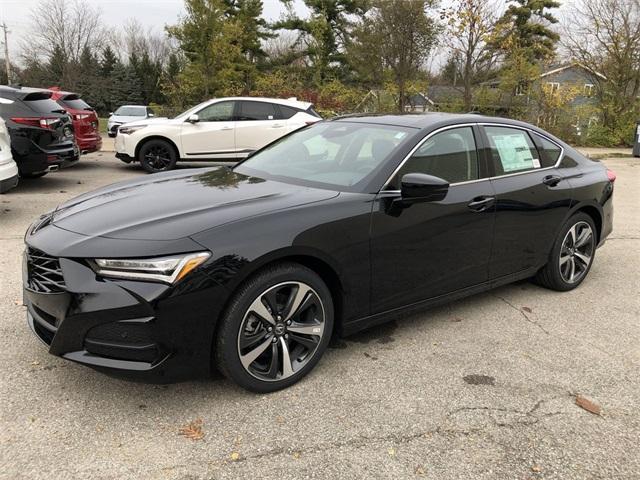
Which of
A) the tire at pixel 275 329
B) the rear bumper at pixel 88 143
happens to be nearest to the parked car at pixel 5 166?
the rear bumper at pixel 88 143

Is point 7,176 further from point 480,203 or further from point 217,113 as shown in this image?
point 480,203

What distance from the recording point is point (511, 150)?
4.22 metres

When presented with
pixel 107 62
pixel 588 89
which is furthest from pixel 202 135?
pixel 107 62

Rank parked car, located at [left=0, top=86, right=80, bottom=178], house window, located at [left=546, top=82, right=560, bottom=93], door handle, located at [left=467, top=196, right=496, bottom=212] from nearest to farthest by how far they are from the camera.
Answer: door handle, located at [left=467, top=196, right=496, bottom=212], parked car, located at [left=0, top=86, right=80, bottom=178], house window, located at [left=546, top=82, right=560, bottom=93]

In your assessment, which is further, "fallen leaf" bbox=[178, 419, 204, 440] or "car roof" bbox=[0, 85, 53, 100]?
"car roof" bbox=[0, 85, 53, 100]

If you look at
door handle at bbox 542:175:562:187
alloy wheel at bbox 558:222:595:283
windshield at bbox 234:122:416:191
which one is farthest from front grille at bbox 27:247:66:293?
alloy wheel at bbox 558:222:595:283

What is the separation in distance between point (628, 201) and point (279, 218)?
8.88 metres

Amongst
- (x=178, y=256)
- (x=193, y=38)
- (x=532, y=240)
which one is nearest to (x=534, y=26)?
(x=193, y=38)

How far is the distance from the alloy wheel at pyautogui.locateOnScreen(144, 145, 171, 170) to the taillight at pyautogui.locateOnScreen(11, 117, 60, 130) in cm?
259

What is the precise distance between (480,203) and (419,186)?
30.7 inches

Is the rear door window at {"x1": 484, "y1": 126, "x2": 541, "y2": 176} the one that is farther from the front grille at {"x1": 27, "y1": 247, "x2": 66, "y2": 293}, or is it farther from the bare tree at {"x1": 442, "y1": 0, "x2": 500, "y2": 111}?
the bare tree at {"x1": 442, "y1": 0, "x2": 500, "y2": 111}

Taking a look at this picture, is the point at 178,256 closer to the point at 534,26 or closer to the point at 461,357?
the point at 461,357

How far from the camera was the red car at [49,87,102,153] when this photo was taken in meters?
11.3

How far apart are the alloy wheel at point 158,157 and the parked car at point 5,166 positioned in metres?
4.34
